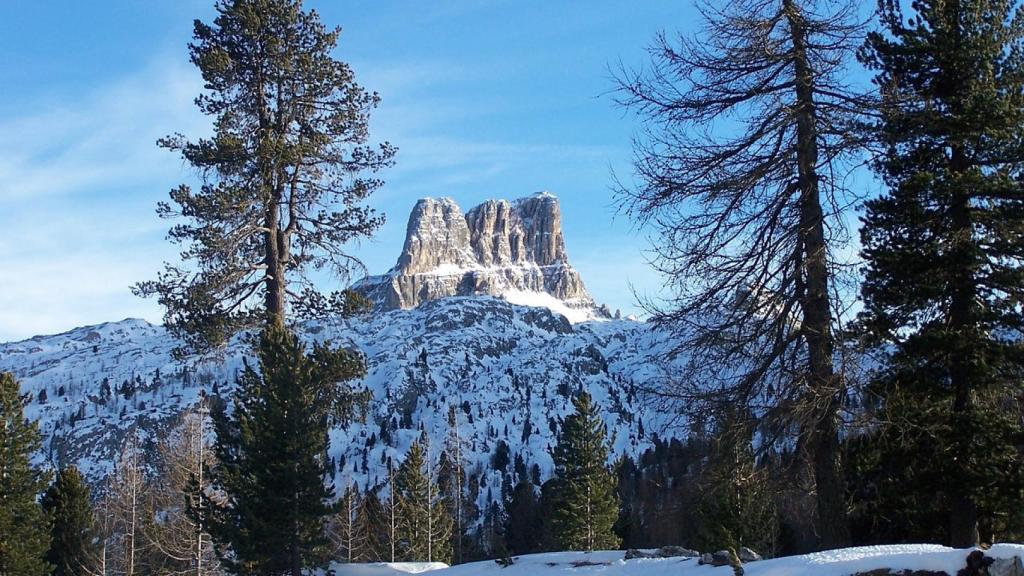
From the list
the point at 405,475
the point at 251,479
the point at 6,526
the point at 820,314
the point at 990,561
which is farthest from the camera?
the point at 405,475

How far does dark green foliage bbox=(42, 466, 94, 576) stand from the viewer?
32531mm

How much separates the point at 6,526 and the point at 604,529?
920 inches

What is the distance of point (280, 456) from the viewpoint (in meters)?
17.7

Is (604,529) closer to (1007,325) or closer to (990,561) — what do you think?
(1007,325)

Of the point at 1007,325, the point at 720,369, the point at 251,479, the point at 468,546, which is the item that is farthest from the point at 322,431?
the point at 468,546

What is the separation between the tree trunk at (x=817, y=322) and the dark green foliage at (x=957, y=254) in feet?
6.72

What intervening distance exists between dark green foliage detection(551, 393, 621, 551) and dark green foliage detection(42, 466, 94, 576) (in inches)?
756

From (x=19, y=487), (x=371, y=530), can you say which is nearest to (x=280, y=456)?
(x=19, y=487)

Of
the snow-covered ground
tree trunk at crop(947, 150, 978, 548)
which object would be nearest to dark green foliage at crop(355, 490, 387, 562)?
the snow-covered ground

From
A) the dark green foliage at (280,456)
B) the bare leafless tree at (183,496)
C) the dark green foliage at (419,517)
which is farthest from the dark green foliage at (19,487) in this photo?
the dark green foliage at (419,517)

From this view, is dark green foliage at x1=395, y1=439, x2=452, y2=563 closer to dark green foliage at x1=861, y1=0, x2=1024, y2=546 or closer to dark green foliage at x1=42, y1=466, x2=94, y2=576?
dark green foliage at x1=42, y1=466, x2=94, y2=576

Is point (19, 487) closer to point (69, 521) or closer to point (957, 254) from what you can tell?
point (69, 521)

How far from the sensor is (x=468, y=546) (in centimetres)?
5456

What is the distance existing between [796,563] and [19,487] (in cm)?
2368
